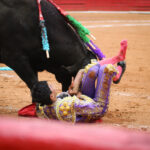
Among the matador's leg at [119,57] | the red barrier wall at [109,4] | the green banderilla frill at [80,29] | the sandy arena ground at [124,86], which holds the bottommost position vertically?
the sandy arena ground at [124,86]

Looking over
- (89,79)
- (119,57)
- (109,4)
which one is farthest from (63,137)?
(109,4)

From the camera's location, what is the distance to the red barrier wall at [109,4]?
44.0ft

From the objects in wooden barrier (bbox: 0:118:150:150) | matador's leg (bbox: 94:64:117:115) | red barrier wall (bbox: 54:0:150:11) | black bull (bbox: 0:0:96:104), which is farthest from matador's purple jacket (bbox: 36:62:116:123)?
red barrier wall (bbox: 54:0:150:11)

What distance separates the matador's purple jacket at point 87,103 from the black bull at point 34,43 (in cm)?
40

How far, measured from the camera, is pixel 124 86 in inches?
208

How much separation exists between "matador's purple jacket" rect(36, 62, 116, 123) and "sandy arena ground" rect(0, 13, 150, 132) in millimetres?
598

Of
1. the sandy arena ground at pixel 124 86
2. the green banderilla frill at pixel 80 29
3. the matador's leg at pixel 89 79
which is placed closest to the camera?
the matador's leg at pixel 89 79

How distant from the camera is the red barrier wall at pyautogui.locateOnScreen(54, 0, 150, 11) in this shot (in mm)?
13422

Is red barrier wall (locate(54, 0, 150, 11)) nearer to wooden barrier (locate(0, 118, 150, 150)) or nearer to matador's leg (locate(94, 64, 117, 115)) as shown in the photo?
matador's leg (locate(94, 64, 117, 115))

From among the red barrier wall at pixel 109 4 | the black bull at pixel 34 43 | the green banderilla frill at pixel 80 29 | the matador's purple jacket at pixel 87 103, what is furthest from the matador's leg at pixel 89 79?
the red barrier wall at pixel 109 4

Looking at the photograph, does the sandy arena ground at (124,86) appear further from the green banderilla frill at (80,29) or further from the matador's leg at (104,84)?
the green banderilla frill at (80,29)

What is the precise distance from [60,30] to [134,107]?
142 centimetres

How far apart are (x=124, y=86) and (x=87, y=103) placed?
7.50 feet

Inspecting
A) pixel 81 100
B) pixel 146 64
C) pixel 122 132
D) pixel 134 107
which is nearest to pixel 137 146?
pixel 122 132
